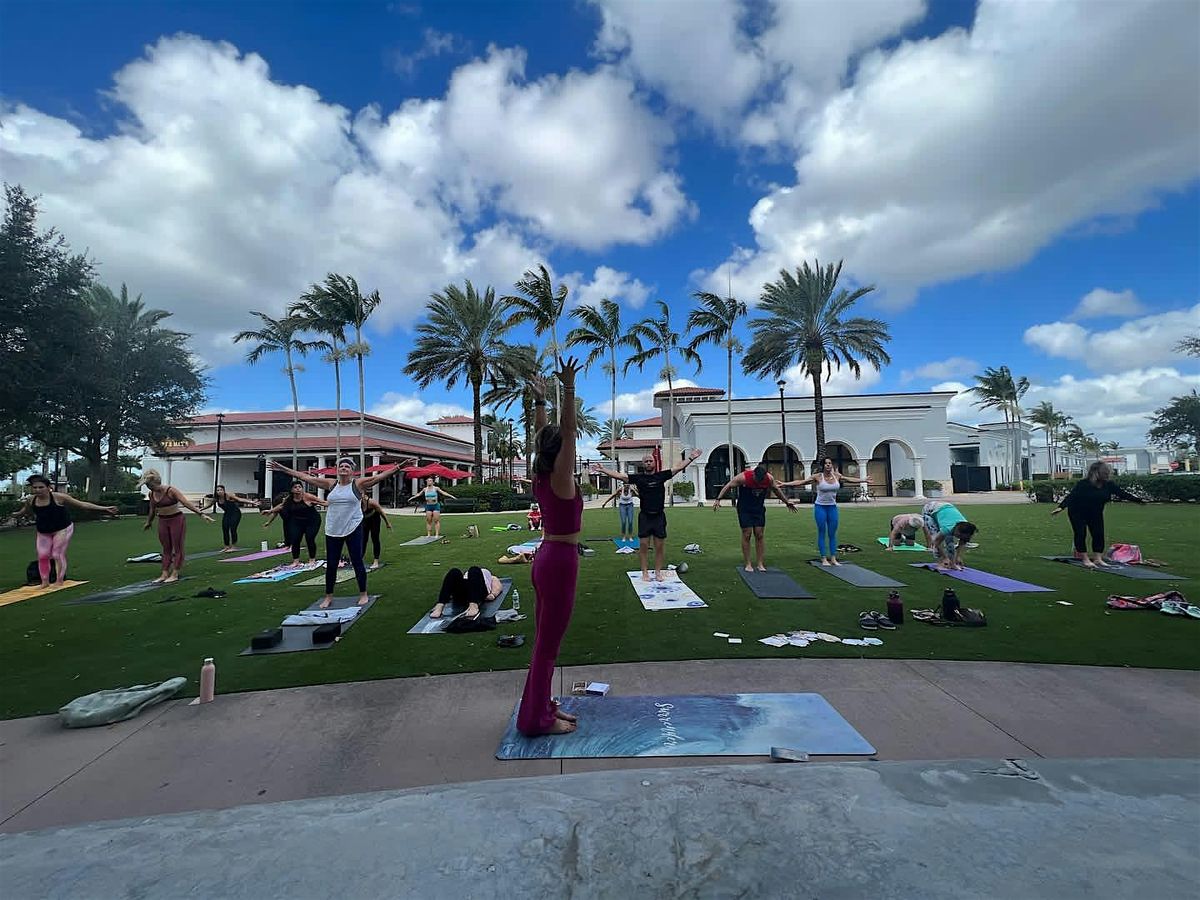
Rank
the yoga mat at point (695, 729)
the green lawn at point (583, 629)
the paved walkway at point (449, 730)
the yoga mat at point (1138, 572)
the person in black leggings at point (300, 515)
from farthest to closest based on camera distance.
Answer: the person in black leggings at point (300, 515) → the yoga mat at point (1138, 572) → the green lawn at point (583, 629) → the yoga mat at point (695, 729) → the paved walkway at point (449, 730)

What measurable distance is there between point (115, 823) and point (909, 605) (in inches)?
300

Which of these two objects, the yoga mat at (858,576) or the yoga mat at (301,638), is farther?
the yoga mat at (858,576)

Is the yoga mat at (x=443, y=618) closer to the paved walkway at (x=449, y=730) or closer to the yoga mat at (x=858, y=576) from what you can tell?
the paved walkway at (x=449, y=730)

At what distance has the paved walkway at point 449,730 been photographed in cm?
303

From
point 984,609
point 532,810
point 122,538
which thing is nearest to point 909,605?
point 984,609

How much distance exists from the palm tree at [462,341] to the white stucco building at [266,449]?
34.6 feet

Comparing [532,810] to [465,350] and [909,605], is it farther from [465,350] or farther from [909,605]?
[465,350]

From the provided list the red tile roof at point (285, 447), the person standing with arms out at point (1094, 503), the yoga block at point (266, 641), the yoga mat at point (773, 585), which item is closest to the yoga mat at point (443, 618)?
the yoga block at point (266, 641)

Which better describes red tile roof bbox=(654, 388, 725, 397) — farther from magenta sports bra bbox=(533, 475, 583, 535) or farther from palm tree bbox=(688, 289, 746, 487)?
magenta sports bra bbox=(533, 475, 583, 535)

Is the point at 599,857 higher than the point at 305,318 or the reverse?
the reverse

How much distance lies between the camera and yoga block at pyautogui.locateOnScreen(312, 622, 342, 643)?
5670mm

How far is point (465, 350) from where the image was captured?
32.5 metres

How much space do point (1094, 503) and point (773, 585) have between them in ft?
20.0

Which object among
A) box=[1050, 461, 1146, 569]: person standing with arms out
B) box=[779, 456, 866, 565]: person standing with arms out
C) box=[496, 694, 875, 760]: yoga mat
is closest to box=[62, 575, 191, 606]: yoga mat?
box=[496, 694, 875, 760]: yoga mat
